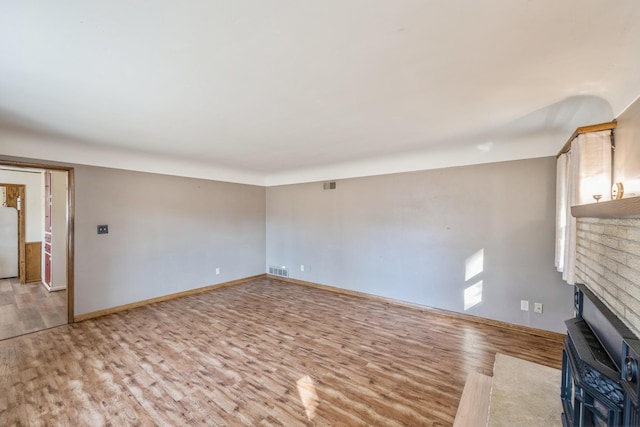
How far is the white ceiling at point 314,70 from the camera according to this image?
1229 mm

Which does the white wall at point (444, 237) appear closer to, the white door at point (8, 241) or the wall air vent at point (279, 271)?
the wall air vent at point (279, 271)

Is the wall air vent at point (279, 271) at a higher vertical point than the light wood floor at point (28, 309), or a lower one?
higher

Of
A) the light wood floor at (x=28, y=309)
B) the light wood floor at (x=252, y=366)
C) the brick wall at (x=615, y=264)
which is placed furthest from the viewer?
the light wood floor at (x=28, y=309)

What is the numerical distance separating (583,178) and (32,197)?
9.18 m

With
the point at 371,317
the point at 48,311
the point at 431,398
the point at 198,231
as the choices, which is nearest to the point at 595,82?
the point at 431,398

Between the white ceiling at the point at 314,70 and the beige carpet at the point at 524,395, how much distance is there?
2.12m

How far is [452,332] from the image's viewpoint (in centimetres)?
326

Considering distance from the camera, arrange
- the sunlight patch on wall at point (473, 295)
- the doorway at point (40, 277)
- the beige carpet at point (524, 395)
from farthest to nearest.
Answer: the sunlight patch on wall at point (473, 295)
the doorway at point (40, 277)
the beige carpet at point (524, 395)

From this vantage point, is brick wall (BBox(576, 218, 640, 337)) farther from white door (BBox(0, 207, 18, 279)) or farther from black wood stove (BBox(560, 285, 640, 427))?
white door (BBox(0, 207, 18, 279))

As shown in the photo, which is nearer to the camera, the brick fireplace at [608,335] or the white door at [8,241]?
the brick fireplace at [608,335]

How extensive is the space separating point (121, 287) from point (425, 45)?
4.93m

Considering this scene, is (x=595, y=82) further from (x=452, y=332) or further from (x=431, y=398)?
(x=452, y=332)

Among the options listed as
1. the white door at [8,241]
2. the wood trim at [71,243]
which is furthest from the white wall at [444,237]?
the white door at [8,241]

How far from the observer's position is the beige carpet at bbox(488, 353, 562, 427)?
1673 millimetres
